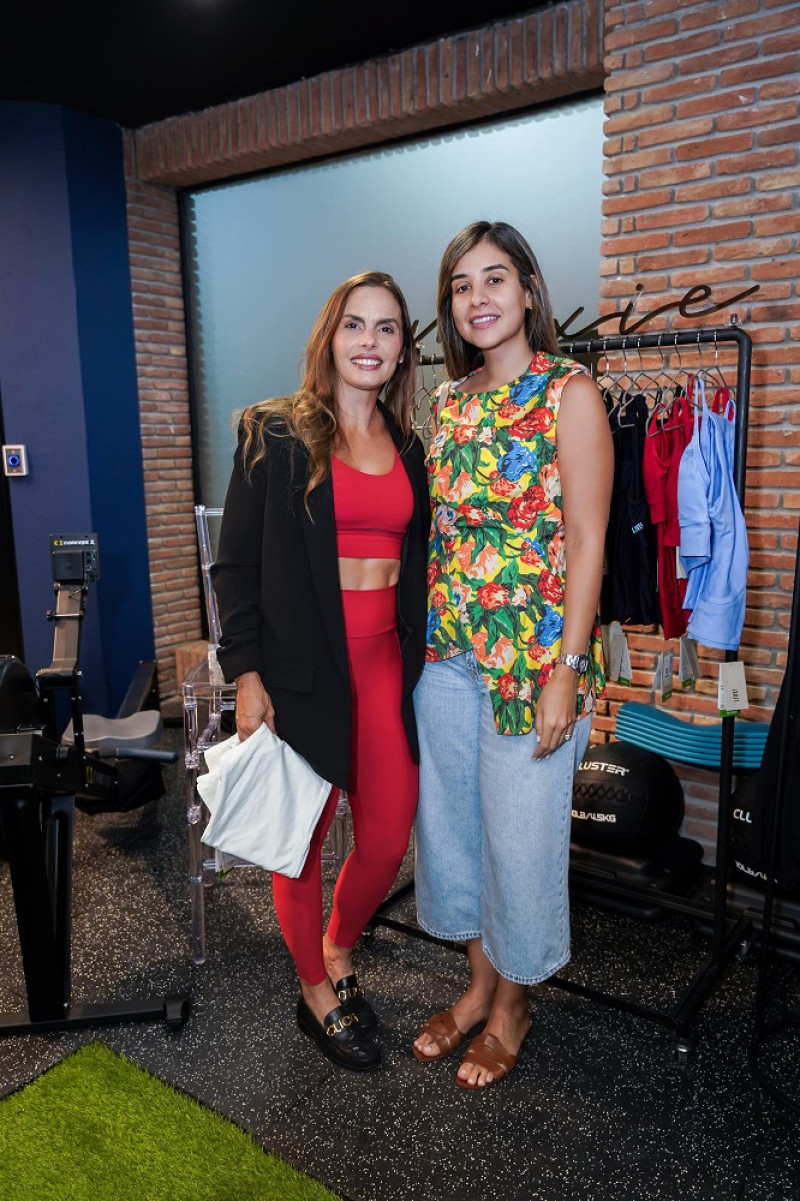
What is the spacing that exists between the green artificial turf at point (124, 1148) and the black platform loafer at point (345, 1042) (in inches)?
10.9

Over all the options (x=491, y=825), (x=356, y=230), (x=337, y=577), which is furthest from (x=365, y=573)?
(x=356, y=230)

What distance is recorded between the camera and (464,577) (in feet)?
5.84

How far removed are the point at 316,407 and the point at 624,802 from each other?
1.56 metres

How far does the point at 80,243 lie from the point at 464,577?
365 centimetres

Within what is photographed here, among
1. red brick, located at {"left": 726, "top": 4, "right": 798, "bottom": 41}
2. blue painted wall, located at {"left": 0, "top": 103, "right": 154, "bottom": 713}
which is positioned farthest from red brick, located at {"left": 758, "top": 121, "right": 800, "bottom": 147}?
blue painted wall, located at {"left": 0, "top": 103, "right": 154, "bottom": 713}

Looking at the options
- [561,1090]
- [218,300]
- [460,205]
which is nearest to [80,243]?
[218,300]

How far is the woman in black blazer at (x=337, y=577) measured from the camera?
177 cm

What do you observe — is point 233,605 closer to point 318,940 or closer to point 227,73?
point 318,940

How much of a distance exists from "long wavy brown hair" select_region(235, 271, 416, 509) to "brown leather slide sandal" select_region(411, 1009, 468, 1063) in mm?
1274

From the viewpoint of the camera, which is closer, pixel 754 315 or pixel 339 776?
pixel 339 776

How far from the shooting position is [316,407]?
1820mm

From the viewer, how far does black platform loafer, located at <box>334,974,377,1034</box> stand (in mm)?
2111

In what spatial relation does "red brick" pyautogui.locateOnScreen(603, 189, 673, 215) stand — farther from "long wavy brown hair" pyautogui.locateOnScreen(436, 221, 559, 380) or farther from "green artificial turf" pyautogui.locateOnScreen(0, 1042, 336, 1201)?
"green artificial turf" pyautogui.locateOnScreen(0, 1042, 336, 1201)

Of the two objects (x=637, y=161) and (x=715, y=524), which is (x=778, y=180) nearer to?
(x=637, y=161)
